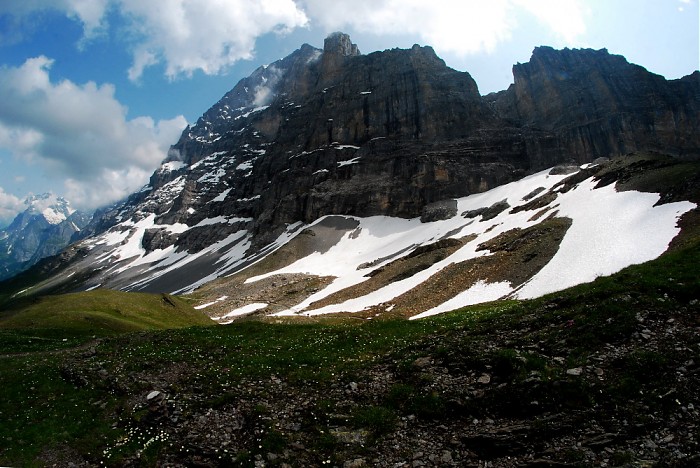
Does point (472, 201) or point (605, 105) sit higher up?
point (605, 105)

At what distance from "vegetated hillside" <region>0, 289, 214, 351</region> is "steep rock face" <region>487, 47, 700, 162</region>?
16061 centimetres

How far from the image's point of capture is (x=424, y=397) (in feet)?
43.7

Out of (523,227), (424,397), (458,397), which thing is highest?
(424,397)

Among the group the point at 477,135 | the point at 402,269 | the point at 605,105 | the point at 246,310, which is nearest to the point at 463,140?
the point at 477,135

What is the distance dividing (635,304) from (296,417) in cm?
1324

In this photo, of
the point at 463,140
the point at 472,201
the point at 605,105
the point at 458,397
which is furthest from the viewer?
the point at 463,140

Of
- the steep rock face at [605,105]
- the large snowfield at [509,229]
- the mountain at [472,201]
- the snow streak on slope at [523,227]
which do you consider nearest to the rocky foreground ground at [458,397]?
the large snowfield at [509,229]

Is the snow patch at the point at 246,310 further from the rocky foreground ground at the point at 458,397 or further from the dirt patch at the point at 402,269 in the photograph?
the rocky foreground ground at the point at 458,397

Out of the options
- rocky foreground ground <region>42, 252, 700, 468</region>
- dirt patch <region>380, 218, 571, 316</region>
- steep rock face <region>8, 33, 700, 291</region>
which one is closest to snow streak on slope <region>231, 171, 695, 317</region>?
dirt patch <region>380, 218, 571, 316</region>

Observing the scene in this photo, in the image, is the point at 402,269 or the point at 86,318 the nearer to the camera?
the point at 86,318

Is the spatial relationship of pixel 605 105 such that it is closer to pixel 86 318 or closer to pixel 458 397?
pixel 86 318

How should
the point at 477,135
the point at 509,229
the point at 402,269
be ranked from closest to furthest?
the point at 509,229 < the point at 402,269 < the point at 477,135

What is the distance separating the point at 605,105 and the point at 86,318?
660ft

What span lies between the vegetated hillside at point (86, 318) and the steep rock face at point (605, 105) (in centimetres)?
16061
